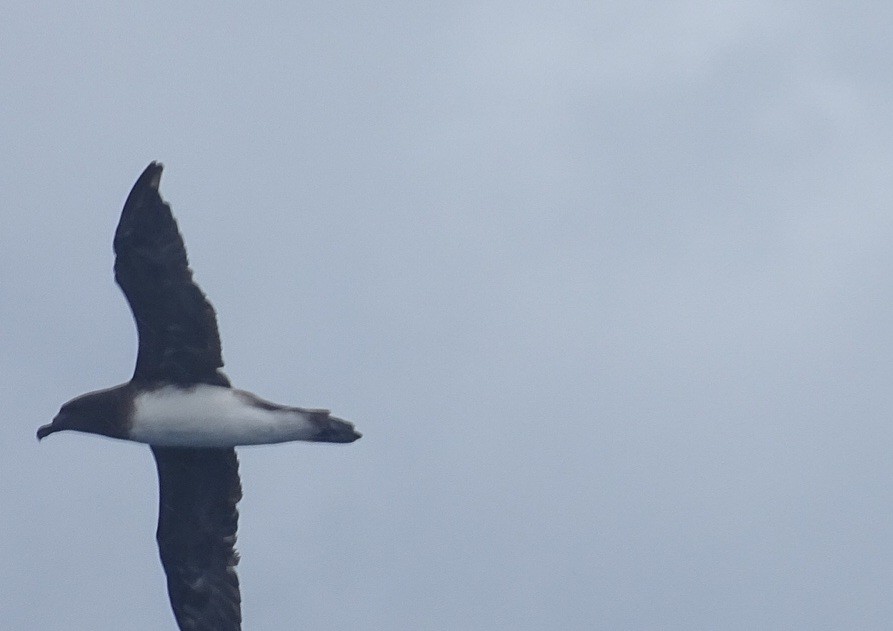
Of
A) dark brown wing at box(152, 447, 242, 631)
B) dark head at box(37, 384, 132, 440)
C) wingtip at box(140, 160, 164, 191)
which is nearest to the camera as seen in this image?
wingtip at box(140, 160, 164, 191)

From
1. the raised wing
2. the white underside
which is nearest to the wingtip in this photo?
the raised wing

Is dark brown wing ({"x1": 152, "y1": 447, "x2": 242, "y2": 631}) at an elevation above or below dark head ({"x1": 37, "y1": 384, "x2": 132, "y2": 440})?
below

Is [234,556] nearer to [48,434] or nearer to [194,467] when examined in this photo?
[194,467]

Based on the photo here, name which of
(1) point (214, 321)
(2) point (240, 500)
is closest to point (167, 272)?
(1) point (214, 321)

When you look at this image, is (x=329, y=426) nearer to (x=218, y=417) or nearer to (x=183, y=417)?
(x=218, y=417)

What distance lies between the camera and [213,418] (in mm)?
20172

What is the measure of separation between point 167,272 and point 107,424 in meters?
2.20

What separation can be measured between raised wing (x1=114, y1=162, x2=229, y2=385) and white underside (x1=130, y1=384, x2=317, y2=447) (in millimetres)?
197

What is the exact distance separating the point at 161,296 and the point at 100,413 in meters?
1.80

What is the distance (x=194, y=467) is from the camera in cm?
2114

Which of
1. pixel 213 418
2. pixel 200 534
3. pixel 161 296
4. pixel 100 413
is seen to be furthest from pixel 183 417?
pixel 200 534

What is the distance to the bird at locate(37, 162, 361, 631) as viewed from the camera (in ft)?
63.7

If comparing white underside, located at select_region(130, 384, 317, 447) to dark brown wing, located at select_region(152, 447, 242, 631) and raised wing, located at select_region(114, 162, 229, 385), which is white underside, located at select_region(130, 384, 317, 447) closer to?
raised wing, located at select_region(114, 162, 229, 385)

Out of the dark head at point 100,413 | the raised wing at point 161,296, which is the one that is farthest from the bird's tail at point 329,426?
Answer: the dark head at point 100,413
